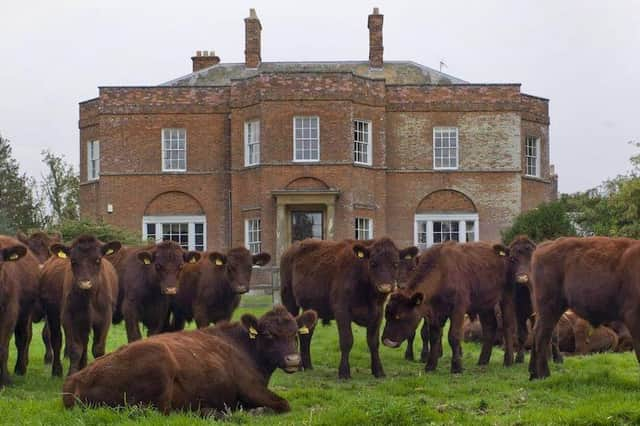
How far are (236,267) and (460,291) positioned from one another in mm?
3706

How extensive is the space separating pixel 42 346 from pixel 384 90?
2695 centimetres

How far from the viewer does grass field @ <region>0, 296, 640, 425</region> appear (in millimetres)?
11391

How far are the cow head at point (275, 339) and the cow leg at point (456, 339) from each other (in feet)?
14.4

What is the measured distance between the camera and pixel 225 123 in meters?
46.9

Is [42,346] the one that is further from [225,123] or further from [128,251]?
[225,123]

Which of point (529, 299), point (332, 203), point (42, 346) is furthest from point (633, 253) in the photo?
point (332, 203)

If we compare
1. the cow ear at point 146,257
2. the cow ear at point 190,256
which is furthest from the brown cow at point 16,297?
the cow ear at point 190,256

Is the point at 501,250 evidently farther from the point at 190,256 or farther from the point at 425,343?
the point at 190,256

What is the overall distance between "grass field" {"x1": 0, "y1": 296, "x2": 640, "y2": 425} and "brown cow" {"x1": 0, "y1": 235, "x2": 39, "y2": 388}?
17.6 inches

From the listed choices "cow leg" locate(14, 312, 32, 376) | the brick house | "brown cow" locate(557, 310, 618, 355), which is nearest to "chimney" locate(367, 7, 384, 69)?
the brick house

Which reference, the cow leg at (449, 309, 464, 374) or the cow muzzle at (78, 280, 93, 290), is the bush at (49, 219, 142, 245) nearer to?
the cow leg at (449, 309, 464, 374)

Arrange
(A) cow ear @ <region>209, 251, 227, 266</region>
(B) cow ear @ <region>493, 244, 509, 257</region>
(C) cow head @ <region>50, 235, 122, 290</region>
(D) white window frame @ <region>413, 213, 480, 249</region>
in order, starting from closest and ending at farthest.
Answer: (C) cow head @ <region>50, 235, 122, 290</region> → (A) cow ear @ <region>209, 251, 227, 266</region> → (B) cow ear @ <region>493, 244, 509, 257</region> → (D) white window frame @ <region>413, 213, 480, 249</region>

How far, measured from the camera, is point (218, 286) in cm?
1795

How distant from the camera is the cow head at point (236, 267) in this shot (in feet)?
58.0
